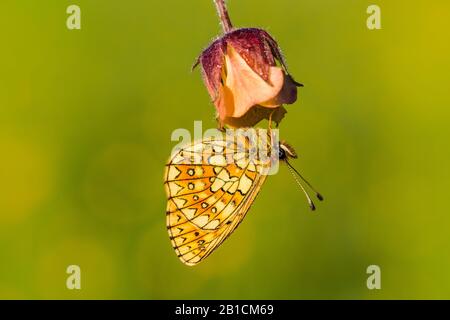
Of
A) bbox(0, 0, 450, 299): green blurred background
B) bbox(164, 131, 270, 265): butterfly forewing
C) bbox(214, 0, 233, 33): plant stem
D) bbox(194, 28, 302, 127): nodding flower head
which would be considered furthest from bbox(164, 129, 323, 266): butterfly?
bbox(0, 0, 450, 299): green blurred background

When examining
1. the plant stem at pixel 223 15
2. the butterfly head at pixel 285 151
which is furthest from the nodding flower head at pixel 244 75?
the butterfly head at pixel 285 151

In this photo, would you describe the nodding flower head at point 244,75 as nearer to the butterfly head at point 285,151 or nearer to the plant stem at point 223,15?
the plant stem at point 223,15

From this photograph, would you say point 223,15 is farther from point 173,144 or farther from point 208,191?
point 173,144

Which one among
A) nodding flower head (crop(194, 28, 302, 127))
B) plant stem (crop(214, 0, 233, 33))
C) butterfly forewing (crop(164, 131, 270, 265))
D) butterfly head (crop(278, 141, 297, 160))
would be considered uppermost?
Result: plant stem (crop(214, 0, 233, 33))

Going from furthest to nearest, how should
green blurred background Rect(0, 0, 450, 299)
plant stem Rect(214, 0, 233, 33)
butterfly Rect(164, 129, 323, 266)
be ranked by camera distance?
green blurred background Rect(0, 0, 450, 299)
butterfly Rect(164, 129, 323, 266)
plant stem Rect(214, 0, 233, 33)

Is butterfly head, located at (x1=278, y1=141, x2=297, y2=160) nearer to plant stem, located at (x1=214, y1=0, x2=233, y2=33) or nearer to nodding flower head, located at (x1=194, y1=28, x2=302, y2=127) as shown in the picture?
nodding flower head, located at (x1=194, y1=28, x2=302, y2=127)

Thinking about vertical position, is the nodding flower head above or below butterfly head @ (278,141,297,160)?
above
